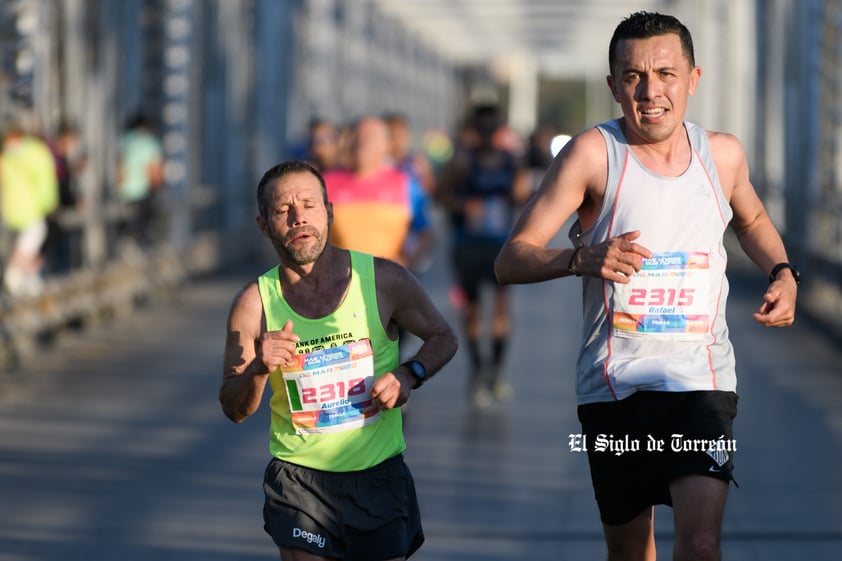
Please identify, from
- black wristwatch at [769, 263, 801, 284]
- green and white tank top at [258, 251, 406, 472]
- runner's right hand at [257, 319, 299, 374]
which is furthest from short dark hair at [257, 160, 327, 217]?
black wristwatch at [769, 263, 801, 284]

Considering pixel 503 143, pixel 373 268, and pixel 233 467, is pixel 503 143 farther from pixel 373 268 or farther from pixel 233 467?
pixel 373 268

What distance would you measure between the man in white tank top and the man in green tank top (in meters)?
0.37

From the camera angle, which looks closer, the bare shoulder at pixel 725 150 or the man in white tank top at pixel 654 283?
the man in white tank top at pixel 654 283

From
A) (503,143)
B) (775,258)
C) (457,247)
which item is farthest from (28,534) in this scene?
(503,143)

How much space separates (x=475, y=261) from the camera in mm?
10828

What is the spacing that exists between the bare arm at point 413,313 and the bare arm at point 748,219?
0.84 m

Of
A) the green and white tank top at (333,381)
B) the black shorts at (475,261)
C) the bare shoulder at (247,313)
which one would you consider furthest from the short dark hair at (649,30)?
the black shorts at (475,261)

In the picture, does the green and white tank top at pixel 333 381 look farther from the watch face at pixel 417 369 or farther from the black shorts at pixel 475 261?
the black shorts at pixel 475 261

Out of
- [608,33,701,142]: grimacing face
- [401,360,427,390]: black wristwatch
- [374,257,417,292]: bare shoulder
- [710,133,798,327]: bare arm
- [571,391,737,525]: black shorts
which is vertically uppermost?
[608,33,701,142]: grimacing face

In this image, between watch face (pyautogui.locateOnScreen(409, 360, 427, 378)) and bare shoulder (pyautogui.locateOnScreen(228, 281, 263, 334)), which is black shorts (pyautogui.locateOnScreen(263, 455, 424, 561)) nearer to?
watch face (pyautogui.locateOnScreen(409, 360, 427, 378))

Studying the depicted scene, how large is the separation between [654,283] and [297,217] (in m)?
0.93

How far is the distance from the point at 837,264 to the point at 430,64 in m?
52.7

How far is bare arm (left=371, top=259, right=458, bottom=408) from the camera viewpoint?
14.9 feet

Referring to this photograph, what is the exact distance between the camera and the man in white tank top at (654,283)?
445 cm
